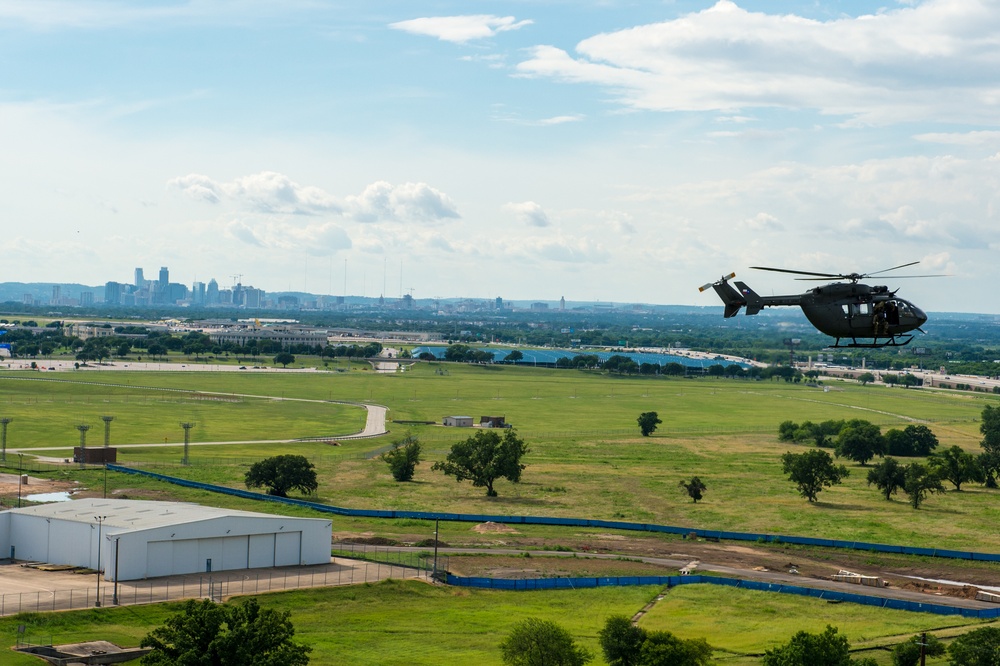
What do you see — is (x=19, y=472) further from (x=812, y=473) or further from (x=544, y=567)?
(x=812, y=473)

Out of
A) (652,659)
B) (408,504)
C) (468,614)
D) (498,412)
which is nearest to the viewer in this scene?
(652,659)

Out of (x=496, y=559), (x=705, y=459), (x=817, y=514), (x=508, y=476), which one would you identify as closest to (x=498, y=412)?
(x=705, y=459)

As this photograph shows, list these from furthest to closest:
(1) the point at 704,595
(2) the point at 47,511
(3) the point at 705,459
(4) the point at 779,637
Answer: (3) the point at 705,459
(2) the point at 47,511
(1) the point at 704,595
(4) the point at 779,637

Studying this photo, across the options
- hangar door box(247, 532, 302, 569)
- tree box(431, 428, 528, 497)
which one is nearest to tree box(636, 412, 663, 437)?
tree box(431, 428, 528, 497)

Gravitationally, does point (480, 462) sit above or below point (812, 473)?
below

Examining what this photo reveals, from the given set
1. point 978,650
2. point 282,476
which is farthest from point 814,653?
point 282,476

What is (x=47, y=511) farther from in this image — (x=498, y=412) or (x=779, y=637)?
(x=498, y=412)
